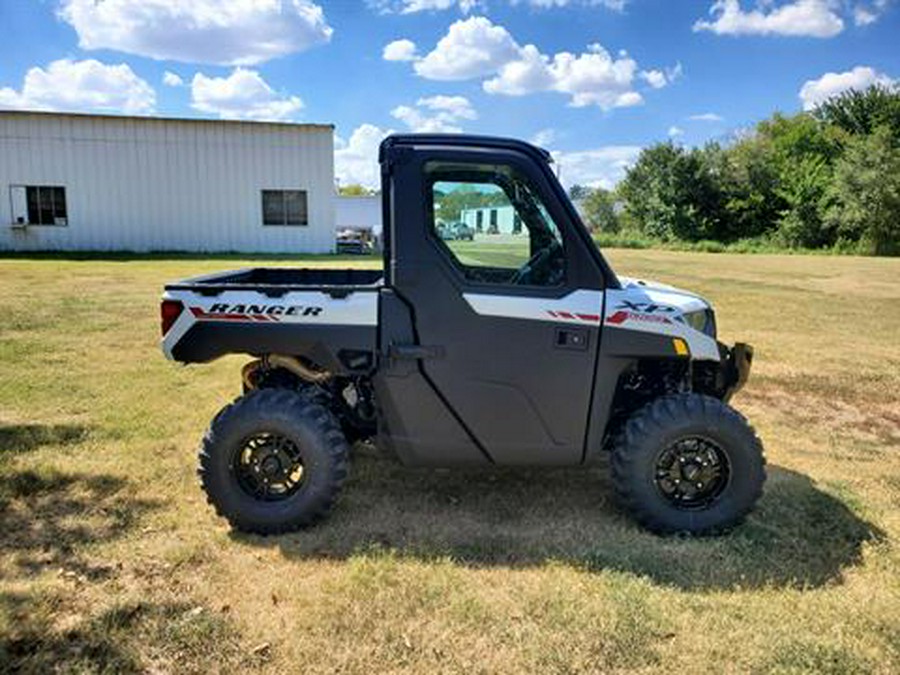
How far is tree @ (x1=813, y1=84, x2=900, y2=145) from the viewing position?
50719 millimetres

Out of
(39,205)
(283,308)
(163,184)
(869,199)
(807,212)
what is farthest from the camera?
(807,212)

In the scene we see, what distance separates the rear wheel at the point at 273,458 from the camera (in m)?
4.15

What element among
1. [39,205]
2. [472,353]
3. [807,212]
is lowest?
[472,353]

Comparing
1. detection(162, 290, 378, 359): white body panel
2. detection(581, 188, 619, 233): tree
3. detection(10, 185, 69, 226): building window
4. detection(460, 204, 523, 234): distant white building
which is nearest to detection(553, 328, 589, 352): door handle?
detection(460, 204, 523, 234): distant white building

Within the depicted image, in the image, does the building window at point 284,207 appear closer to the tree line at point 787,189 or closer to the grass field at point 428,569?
the tree line at point 787,189

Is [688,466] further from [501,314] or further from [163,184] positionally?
[163,184]

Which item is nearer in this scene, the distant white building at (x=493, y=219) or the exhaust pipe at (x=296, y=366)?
the distant white building at (x=493, y=219)

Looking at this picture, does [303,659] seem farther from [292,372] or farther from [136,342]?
[136,342]

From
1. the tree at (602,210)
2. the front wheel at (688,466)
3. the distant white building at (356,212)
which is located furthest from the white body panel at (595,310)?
the tree at (602,210)

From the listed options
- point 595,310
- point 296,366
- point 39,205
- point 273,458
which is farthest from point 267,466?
point 39,205

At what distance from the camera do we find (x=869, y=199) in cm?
4012

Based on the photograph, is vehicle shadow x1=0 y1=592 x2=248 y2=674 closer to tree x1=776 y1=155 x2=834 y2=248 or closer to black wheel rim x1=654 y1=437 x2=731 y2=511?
black wheel rim x1=654 y1=437 x2=731 y2=511

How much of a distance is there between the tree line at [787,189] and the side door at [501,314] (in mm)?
39058

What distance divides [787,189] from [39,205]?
40789 millimetres
